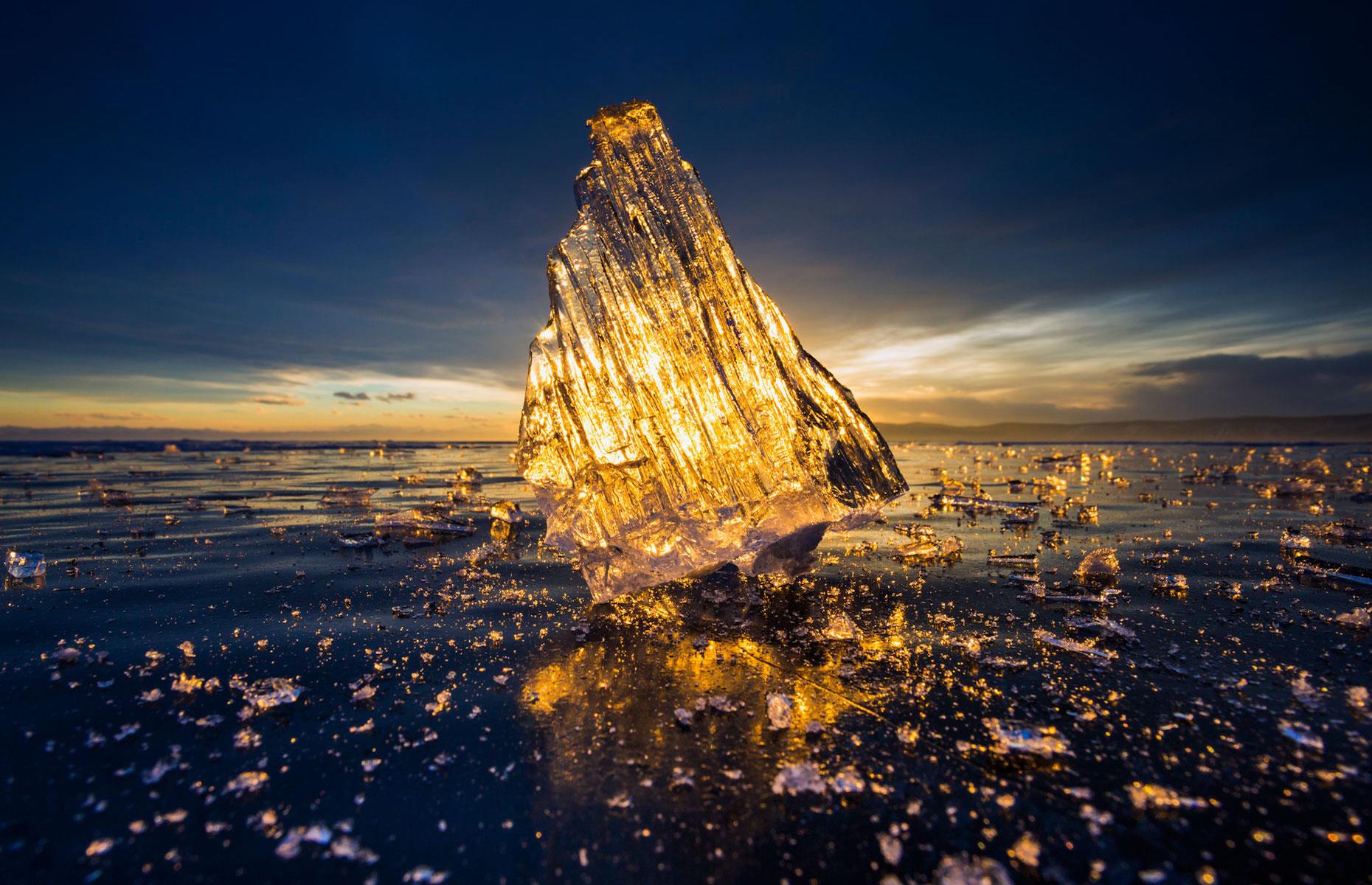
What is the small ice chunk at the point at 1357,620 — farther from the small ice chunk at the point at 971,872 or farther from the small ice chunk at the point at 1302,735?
the small ice chunk at the point at 971,872

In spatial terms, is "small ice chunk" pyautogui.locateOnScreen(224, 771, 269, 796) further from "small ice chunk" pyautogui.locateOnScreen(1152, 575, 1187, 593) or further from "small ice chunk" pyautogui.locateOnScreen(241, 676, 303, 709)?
"small ice chunk" pyautogui.locateOnScreen(1152, 575, 1187, 593)

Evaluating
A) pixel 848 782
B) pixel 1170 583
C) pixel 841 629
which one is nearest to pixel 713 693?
pixel 848 782

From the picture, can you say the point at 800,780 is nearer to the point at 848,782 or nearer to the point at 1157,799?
the point at 848,782

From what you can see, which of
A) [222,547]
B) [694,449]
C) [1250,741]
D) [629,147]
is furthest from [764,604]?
[222,547]

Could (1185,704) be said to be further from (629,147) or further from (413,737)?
(629,147)

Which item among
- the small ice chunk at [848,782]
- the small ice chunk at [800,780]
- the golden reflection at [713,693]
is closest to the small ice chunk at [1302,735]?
the golden reflection at [713,693]

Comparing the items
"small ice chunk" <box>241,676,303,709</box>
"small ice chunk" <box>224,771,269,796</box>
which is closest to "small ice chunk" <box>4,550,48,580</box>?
"small ice chunk" <box>241,676,303,709</box>
